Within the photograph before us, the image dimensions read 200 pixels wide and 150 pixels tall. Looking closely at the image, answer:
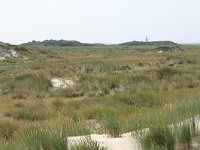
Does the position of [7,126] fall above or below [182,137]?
below

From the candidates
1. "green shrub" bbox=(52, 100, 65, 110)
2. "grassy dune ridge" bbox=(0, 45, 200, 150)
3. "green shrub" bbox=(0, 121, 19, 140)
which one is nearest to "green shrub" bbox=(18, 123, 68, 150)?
"grassy dune ridge" bbox=(0, 45, 200, 150)

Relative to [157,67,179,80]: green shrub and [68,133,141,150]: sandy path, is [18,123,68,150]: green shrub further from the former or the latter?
[157,67,179,80]: green shrub

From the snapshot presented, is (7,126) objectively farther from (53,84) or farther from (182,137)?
(53,84)

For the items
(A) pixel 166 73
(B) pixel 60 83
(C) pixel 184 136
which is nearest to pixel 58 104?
(B) pixel 60 83

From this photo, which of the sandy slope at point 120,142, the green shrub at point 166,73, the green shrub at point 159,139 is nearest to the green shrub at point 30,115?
the sandy slope at point 120,142

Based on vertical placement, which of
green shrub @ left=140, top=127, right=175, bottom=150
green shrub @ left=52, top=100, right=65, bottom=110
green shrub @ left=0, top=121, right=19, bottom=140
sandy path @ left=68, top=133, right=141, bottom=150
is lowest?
green shrub @ left=52, top=100, right=65, bottom=110

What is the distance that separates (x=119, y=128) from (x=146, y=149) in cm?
192

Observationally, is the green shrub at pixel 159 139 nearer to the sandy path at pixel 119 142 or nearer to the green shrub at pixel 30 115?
the sandy path at pixel 119 142

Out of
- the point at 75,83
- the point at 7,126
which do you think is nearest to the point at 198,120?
the point at 7,126

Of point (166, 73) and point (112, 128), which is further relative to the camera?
point (166, 73)

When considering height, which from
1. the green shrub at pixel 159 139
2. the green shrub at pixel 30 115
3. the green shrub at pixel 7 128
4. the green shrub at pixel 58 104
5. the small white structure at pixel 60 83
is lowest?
the small white structure at pixel 60 83

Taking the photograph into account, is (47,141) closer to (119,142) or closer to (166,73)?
(119,142)

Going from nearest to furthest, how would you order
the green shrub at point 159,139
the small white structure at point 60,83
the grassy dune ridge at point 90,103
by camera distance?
1. the green shrub at point 159,139
2. the grassy dune ridge at point 90,103
3. the small white structure at point 60,83

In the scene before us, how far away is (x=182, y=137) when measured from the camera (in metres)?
6.69
